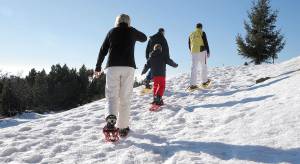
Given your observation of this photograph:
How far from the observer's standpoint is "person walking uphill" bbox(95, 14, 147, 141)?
6.93 metres

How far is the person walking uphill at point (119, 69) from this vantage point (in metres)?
6.93

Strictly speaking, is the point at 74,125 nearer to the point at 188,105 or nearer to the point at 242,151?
the point at 188,105

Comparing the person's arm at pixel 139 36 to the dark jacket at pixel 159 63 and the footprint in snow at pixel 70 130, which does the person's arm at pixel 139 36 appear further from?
the dark jacket at pixel 159 63

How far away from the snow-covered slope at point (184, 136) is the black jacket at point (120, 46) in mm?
1549

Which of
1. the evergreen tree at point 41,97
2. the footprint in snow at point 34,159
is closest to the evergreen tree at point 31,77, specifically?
the evergreen tree at point 41,97

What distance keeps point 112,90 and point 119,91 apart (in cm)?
24

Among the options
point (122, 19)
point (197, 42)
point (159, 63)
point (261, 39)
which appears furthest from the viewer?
point (261, 39)

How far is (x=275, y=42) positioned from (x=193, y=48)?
25.3 meters

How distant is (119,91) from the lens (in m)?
7.14

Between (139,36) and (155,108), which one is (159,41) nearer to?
(155,108)

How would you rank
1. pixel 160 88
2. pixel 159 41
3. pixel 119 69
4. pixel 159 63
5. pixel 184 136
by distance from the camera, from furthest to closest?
pixel 159 41 → pixel 159 63 → pixel 160 88 → pixel 119 69 → pixel 184 136

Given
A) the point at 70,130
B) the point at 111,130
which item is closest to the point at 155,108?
the point at 70,130

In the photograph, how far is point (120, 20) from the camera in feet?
23.9

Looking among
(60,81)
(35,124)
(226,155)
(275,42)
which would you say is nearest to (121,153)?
(226,155)
